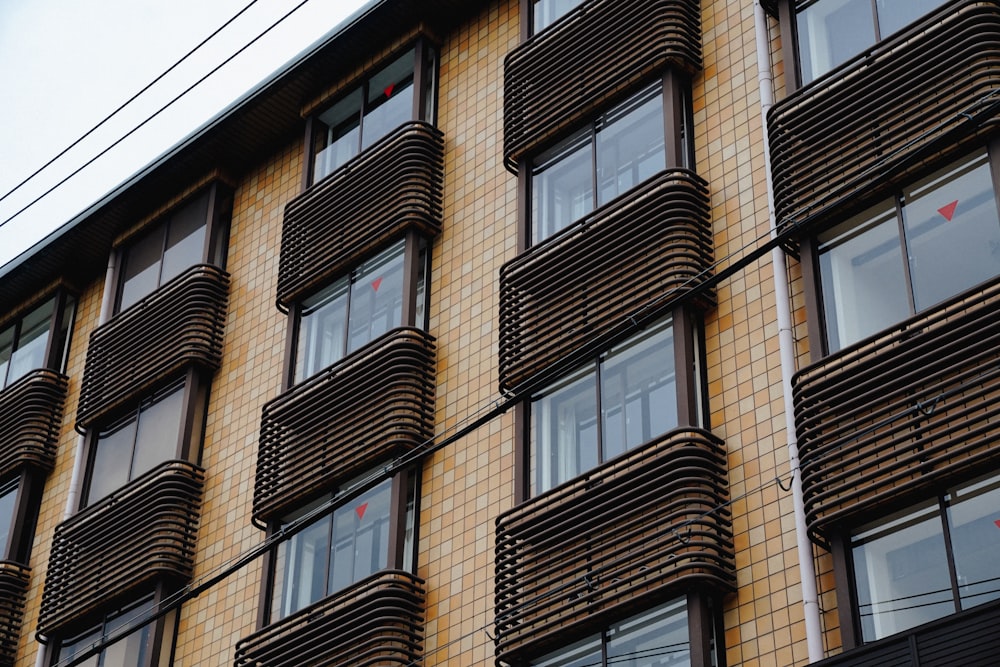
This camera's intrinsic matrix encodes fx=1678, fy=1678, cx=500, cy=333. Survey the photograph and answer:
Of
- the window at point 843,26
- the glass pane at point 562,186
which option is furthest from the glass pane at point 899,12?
the glass pane at point 562,186

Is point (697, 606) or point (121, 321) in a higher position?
point (121, 321)

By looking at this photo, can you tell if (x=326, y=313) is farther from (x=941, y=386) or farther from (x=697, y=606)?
(x=941, y=386)

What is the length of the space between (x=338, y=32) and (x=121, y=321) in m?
7.11

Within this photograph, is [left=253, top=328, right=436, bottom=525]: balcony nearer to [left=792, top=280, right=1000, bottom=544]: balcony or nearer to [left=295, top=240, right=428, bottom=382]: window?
[left=295, top=240, right=428, bottom=382]: window

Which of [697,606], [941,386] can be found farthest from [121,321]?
[941,386]

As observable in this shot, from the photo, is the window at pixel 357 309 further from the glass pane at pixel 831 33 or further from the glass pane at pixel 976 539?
the glass pane at pixel 976 539

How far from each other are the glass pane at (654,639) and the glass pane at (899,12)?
791 centimetres

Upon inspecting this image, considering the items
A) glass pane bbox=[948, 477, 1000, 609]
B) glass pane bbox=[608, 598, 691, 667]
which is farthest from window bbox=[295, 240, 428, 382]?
glass pane bbox=[948, 477, 1000, 609]

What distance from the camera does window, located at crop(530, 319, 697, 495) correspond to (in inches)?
867

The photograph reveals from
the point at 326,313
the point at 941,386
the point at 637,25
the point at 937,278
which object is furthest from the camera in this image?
the point at 326,313

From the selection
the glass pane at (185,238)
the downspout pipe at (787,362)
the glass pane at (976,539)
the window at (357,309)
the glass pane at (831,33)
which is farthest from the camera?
the glass pane at (185,238)

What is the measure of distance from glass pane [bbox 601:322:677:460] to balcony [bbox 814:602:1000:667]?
220 inches

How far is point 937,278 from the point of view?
771 inches

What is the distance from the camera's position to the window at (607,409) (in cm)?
2203
